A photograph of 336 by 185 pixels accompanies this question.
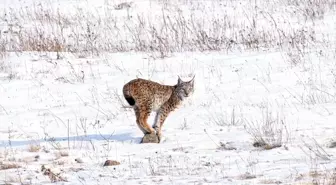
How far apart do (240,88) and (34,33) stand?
257 inches

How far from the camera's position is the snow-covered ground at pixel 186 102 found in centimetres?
775

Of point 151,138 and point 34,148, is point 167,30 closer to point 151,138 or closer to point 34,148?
point 151,138

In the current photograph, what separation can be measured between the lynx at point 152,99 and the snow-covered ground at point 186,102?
0.74ft

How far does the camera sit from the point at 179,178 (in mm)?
7273

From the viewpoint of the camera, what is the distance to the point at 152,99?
934cm

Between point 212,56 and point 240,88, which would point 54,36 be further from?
point 240,88

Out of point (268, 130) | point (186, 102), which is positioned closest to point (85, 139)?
point (186, 102)

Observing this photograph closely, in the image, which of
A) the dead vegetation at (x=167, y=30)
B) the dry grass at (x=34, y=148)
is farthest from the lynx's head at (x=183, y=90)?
the dead vegetation at (x=167, y=30)

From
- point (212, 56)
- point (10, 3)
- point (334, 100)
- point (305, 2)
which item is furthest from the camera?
point (10, 3)

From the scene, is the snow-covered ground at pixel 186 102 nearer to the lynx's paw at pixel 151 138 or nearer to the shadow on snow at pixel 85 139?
the shadow on snow at pixel 85 139

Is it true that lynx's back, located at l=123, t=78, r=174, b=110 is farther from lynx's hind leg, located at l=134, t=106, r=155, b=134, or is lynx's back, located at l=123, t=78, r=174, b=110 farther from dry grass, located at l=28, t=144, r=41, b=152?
dry grass, located at l=28, t=144, r=41, b=152

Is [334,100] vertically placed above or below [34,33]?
below

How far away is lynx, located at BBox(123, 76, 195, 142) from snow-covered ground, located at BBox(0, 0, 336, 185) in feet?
0.74

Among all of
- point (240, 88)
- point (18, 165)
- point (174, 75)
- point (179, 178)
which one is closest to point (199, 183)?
point (179, 178)
